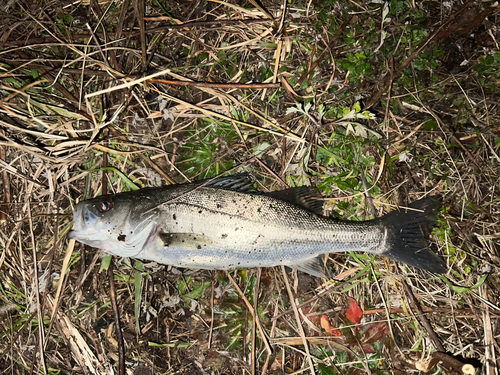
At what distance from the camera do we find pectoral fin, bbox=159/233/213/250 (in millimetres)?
3115

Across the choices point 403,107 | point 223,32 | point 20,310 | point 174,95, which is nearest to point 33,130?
point 174,95

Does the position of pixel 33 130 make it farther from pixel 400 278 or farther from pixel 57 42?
pixel 400 278

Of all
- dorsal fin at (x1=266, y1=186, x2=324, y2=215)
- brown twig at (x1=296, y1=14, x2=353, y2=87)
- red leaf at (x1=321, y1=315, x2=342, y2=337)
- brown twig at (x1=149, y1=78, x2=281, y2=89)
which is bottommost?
red leaf at (x1=321, y1=315, x2=342, y2=337)

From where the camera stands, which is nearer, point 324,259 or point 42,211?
point 324,259

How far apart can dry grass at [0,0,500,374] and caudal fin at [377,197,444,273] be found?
0.66 ft

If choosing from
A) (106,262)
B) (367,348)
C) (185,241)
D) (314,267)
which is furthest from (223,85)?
(367,348)

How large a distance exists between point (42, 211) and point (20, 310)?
47.4 inches

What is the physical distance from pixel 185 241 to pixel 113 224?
2.34 feet

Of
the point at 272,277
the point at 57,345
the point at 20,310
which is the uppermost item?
the point at 272,277

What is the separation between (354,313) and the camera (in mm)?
3482

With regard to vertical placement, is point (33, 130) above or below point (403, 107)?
below

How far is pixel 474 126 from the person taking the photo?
352 centimetres

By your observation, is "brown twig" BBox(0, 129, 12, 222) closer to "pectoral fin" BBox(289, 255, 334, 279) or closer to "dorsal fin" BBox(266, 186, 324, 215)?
"dorsal fin" BBox(266, 186, 324, 215)

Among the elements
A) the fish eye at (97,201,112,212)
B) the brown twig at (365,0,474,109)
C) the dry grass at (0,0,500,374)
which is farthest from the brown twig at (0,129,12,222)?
the brown twig at (365,0,474,109)
